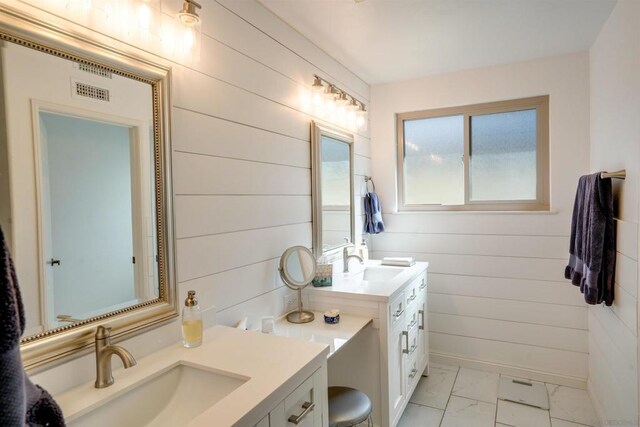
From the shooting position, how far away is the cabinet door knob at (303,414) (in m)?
1.15

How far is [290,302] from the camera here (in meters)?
2.11

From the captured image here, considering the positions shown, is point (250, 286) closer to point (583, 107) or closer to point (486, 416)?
point (486, 416)

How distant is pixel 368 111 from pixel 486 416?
8.02 ft

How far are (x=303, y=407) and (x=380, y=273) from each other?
1.61 meters

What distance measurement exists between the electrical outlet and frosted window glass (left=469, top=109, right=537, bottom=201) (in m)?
1.78

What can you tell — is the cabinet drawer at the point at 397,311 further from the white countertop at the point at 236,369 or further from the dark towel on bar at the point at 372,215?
the dark towel on bar at the point at 372,215

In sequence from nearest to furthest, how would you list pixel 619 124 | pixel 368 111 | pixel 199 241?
pixel 199 241, pixel 619 124, pixel 368 111

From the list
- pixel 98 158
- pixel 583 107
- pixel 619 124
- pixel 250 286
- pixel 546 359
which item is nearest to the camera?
pixel 98 158

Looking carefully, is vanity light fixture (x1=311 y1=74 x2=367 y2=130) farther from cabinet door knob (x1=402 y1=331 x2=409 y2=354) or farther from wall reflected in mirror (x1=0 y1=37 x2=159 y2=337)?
cabinet door knob (x1=402 y1=331 x2=409 y2=354)

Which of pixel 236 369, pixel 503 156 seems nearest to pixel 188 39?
pixel 236 369

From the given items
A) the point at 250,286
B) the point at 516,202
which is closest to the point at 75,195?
the point at 250,286

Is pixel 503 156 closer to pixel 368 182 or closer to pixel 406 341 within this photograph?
pixel 368 182

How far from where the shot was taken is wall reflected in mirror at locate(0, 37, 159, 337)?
3.13 feet

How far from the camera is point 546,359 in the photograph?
9.29ft
